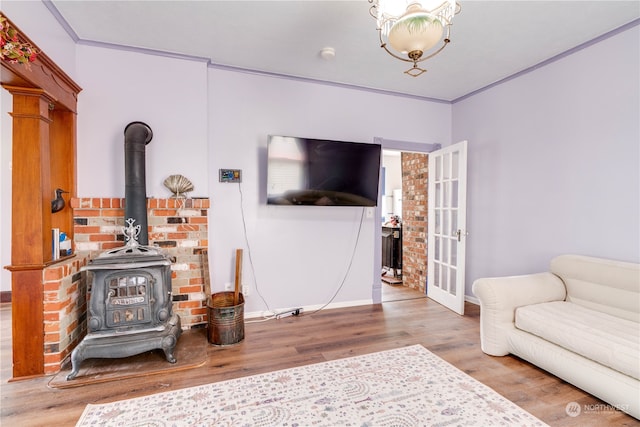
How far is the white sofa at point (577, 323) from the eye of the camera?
1.83 m

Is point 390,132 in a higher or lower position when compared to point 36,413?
higher

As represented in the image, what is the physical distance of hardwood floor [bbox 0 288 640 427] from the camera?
1.82 m

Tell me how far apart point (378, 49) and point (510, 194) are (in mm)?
2134

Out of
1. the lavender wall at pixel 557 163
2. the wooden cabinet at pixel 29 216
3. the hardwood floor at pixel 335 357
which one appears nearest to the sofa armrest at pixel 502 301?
the hardwood floor at pixel 335 357

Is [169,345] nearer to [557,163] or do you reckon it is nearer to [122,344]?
[122,344]

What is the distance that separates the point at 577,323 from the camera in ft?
7.00

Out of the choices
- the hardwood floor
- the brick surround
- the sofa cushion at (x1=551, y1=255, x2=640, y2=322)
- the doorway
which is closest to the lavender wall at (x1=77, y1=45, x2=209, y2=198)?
the brick surround

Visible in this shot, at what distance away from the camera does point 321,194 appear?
337 centimetres

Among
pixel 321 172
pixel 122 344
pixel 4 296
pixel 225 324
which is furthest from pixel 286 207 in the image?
pixel 4 296

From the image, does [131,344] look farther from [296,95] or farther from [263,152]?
[296,95]

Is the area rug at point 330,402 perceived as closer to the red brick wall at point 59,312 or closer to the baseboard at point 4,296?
the red brick wall at point 59,312

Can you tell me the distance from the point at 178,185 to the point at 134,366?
150 centimetres

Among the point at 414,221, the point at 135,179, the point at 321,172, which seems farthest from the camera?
the point at 414,221

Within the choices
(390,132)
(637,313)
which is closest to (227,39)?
(390,132)
